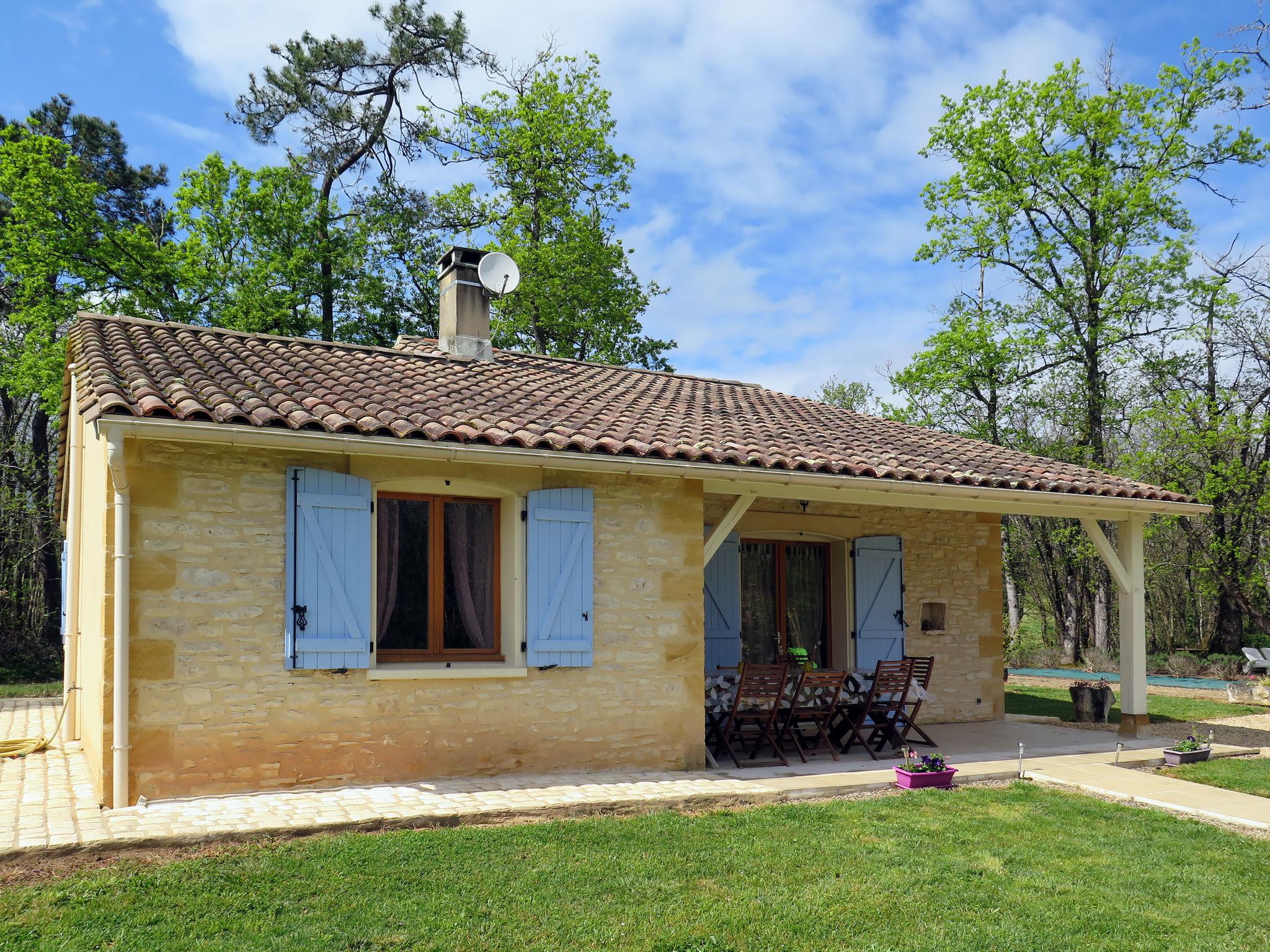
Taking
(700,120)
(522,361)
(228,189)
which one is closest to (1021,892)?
(522,361)

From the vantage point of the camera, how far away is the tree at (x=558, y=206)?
2220cm

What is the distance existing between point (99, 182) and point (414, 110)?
6912 mm

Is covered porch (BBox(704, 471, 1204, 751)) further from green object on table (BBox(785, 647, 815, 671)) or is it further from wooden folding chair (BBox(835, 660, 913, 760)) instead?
wooden folding chair (BBox(835, 660, 913, 760))

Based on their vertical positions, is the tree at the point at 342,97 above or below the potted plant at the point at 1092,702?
above

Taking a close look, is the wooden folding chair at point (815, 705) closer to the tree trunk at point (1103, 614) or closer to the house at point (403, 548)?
the house at point (403, 548)

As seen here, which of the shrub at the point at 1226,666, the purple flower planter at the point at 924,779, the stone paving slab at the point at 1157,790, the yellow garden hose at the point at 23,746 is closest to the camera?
the stone paving slab at the point at 1157,790

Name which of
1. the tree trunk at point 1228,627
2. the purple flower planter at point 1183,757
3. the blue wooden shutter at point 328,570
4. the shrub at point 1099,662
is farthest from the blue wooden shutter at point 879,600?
the tree trunk at point 1228,627

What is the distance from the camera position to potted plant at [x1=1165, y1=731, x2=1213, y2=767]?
875 centimetres

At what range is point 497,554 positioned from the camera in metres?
7.78

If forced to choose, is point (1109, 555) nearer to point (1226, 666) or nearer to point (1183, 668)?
point (1183, 668)

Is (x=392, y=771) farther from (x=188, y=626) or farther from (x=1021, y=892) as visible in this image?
(x=1021, y=892)

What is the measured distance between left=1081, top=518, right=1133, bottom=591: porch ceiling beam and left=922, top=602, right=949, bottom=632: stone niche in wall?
6.16 ft

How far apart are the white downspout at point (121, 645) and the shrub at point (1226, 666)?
58.7 feet

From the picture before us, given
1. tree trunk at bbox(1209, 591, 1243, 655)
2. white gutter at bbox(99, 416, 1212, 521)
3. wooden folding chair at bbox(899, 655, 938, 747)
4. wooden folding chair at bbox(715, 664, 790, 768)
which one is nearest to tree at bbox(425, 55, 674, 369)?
tree trunk at bbox(1209, 591, 1243, 655)
